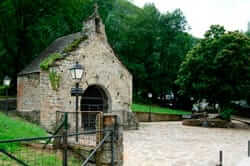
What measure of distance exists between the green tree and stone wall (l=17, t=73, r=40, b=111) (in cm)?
1389

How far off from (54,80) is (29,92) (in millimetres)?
3179

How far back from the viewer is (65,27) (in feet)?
82.9

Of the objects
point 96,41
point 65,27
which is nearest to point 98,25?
point 96,41

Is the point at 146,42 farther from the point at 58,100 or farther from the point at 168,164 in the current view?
the point at 168,164

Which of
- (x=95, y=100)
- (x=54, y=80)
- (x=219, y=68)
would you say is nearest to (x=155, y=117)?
(x=219, y=68)

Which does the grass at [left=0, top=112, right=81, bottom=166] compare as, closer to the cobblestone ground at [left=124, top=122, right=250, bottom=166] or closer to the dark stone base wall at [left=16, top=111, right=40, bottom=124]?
the cobblestone ground at [left=124, top=122, right=250, bottom=166]

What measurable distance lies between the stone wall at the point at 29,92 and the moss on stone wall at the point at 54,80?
1614 mm

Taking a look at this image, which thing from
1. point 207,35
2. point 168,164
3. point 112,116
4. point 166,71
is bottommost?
point 168,164

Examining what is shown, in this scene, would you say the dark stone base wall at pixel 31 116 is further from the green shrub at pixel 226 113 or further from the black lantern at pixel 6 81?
the green shrub at pixel 226 113

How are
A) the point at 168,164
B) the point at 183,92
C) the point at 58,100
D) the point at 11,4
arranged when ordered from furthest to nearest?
1. the point at 183,92
2. the point at 11,4
3. the point at 58,100
4. the point at 168,164

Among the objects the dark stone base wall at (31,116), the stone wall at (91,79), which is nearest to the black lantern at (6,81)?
the dark stone base wall at (31,116)

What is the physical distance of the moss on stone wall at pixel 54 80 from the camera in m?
15.1

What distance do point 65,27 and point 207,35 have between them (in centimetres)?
1449

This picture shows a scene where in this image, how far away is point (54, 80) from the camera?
15.1 m
